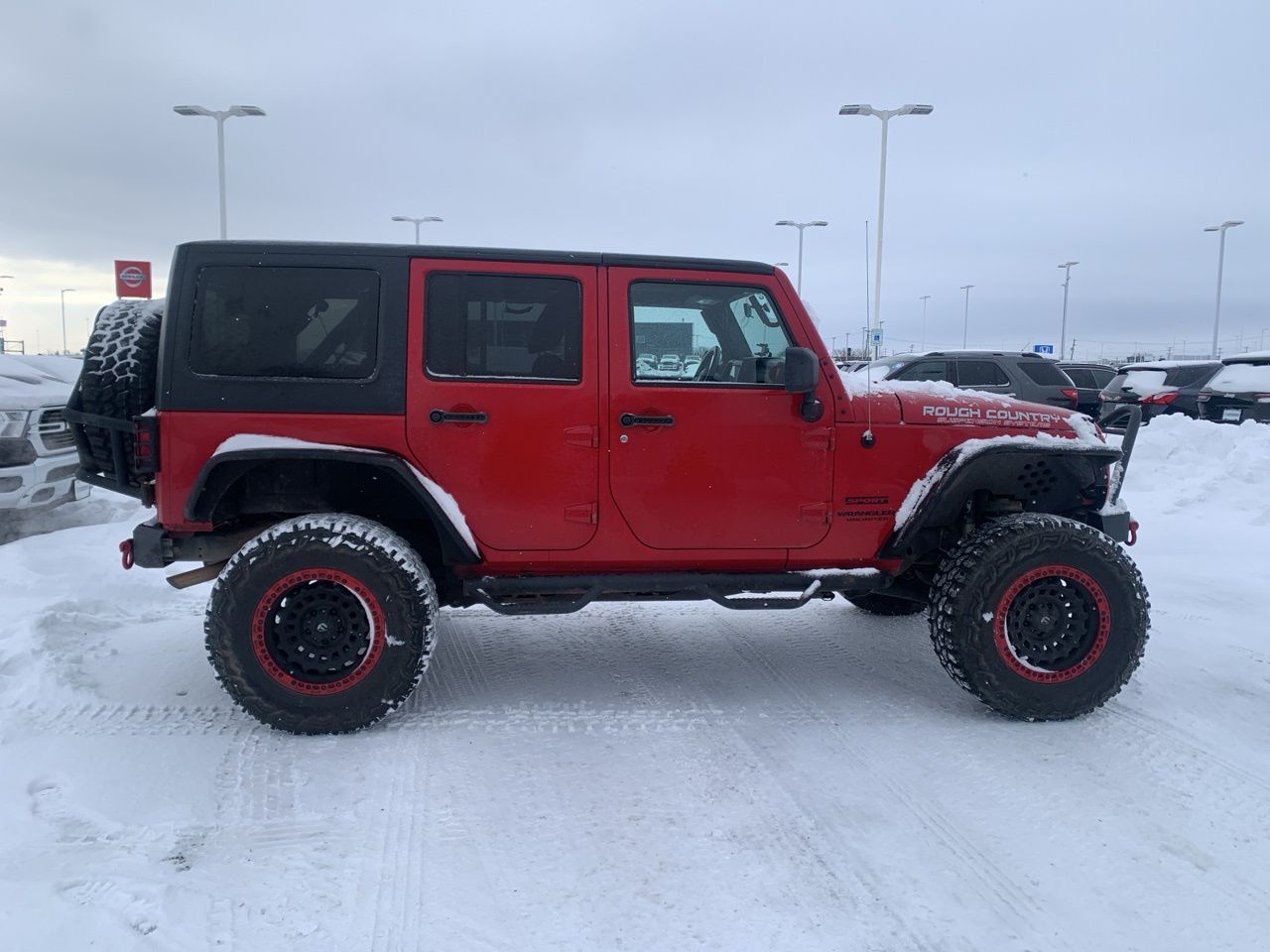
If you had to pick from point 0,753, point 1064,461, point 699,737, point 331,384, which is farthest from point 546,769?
point 1064,461

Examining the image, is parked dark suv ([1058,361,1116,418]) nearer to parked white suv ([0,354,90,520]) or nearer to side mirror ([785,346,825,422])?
side mirror ([785,346,825,422])

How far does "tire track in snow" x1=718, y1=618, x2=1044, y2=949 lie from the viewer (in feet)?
8.64

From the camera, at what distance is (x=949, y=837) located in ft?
9.85

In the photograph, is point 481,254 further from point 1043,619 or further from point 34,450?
point 34,450

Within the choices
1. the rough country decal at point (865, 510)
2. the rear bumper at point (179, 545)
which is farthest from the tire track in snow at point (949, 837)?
the rear bumper at point (179, 545)

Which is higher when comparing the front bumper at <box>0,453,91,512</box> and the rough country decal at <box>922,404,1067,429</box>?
the rough country decal at <box>922,404,1067,429</box>

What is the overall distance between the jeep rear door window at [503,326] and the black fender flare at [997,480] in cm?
168

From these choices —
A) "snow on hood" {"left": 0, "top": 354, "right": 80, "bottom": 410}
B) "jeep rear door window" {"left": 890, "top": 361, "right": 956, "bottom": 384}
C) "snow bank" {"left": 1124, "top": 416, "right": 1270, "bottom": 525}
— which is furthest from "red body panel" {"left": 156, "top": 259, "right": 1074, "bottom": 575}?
"jeep rear door window" {"left": 890, "top": 361, "right": 956, "bottom": 384}

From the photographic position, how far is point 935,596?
411 centimetres

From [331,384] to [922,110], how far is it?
22.3m

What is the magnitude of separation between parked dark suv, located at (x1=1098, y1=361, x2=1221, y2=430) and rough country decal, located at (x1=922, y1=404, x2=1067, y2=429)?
1065 centimetres

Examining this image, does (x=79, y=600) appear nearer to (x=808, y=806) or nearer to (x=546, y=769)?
(x=546, y=769)

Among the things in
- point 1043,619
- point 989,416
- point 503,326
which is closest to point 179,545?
point 503,326

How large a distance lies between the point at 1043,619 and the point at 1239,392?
1241 centimetres
